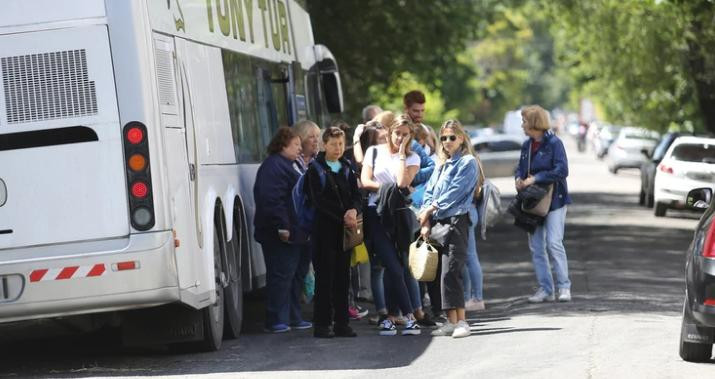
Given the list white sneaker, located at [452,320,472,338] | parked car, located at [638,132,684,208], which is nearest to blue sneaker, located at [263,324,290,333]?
white sneaker, located at [452,320,472,338]

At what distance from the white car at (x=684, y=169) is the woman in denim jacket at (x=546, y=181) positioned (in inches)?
597

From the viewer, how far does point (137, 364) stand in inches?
450

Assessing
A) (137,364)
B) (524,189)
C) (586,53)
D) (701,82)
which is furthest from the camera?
(586,53)

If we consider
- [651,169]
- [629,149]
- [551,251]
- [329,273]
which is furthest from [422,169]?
[629,149]

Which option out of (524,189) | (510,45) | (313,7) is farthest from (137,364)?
(510,45)

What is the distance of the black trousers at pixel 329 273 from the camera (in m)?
12.9

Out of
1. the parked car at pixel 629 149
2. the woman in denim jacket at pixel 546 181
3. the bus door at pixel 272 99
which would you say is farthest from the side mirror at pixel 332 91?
the parked car at pixel 629 149

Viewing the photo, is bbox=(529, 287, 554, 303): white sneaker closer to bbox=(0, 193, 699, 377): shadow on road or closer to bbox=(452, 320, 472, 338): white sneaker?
bbox=(0, 193, 699, 377): shadow on road

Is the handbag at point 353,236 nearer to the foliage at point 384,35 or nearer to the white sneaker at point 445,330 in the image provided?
the white sneaker at point 445,330

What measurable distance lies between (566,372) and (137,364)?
9.87ft

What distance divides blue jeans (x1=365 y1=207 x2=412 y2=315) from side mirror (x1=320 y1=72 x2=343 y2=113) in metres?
6.71

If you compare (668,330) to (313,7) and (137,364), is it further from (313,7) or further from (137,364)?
(313,7)

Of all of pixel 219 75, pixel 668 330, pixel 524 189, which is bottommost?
pixel 668 330

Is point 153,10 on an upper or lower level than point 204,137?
upper
